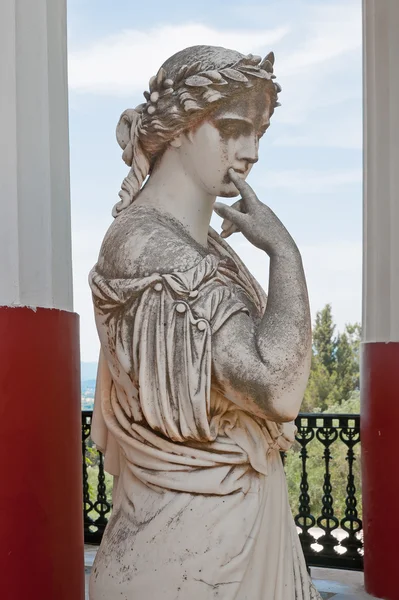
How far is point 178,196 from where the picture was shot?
2445 mm

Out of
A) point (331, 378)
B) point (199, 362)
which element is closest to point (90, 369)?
point (199, 362)

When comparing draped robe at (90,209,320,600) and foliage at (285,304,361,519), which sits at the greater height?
draped robe at (90,209,320,600)

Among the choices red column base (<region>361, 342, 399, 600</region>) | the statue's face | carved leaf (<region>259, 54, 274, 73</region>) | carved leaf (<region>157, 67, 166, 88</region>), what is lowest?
red column base (<region>361, 342, 399, 600</region>)

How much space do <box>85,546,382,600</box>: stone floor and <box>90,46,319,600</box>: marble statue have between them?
258cm

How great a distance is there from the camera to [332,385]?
70.6 ft

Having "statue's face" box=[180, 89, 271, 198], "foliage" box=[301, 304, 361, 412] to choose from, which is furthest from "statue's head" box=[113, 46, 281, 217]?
"foliage" box=[301, 304, 361, 412]

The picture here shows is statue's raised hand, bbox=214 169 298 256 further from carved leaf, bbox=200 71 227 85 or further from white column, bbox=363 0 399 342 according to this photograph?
white column, bbox=363 0 399 342

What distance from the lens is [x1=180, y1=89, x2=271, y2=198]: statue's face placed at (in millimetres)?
2367

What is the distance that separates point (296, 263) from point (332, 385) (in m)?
19.7

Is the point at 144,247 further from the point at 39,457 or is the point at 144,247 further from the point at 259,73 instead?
the point at 39,457

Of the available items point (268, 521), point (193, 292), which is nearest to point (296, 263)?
point (193, 292)

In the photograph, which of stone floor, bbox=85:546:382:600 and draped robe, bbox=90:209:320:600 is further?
stone floor, bbox=85:546:382:600

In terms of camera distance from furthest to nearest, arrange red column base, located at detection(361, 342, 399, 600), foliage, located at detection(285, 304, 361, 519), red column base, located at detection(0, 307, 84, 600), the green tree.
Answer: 1. the green tree
2. foliage, located at detection(285, 304, 361, 519)
3. red column base, located at detection(361, 342, 399, 600)
4. red column base, located at detection(0, 307, 84, 600)

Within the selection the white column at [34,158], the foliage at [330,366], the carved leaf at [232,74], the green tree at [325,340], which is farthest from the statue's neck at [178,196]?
the green tree at [325,340]
